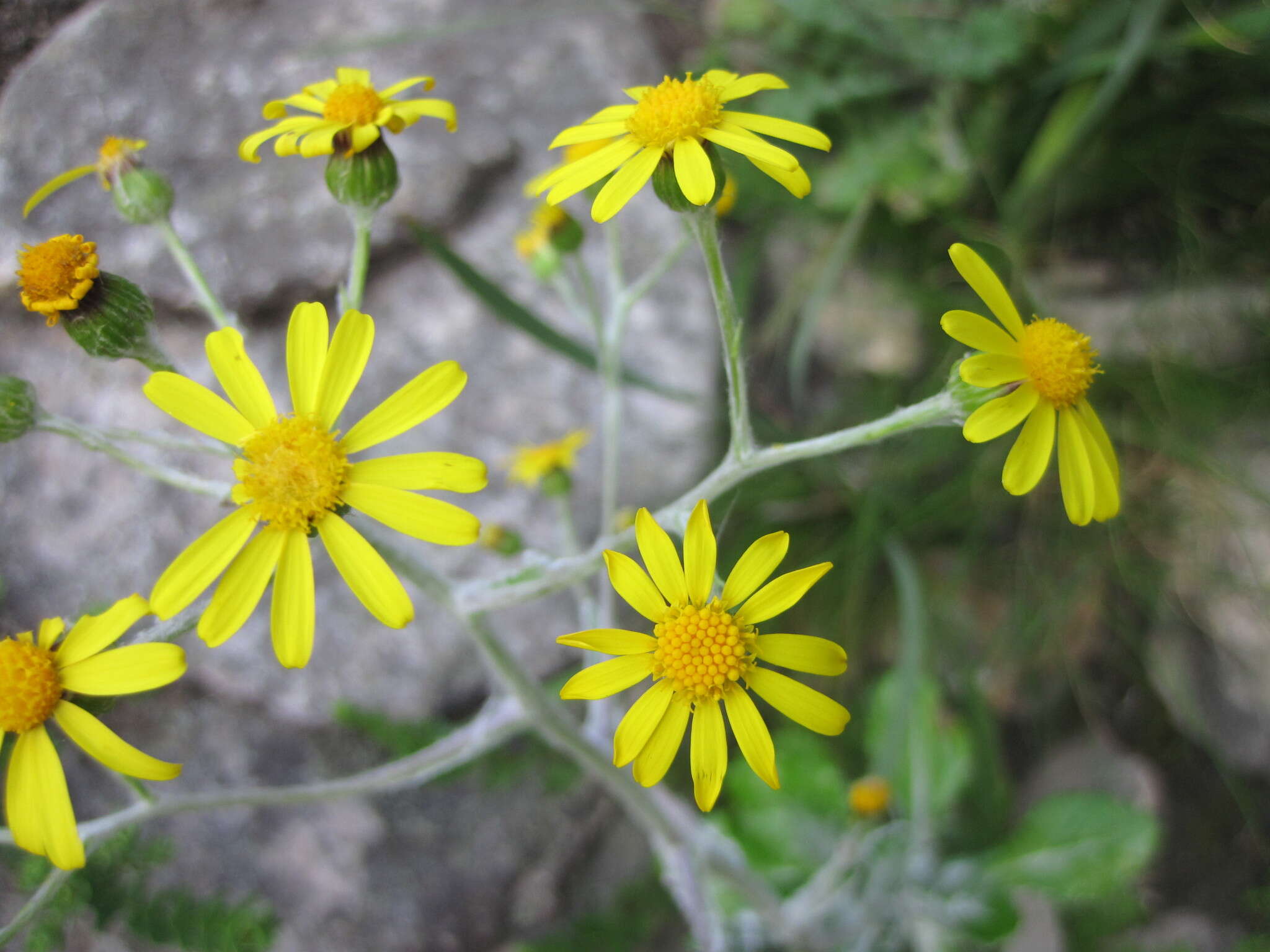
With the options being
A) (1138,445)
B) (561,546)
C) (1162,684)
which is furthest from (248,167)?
(1162,684)

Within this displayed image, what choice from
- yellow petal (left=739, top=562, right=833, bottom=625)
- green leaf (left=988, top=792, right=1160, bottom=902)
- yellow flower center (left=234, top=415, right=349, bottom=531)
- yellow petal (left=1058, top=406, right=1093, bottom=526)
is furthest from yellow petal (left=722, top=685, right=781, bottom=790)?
green leaf (left=988, top=792, right=1160, bottom=902)

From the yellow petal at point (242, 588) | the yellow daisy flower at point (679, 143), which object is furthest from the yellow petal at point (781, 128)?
the yellow petal at point (242, 588)

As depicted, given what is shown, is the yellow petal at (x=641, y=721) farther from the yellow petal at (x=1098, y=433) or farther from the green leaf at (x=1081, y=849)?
the green leaf at (x=1081, y=849)

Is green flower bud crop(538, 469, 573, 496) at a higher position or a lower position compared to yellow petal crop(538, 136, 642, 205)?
higher

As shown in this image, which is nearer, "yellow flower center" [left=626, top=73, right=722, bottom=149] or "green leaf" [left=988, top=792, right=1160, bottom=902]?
"yellow flower center" [left=626, top=73, right=722, bottom=149]

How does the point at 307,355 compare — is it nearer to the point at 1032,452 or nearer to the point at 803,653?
the point at 803,653

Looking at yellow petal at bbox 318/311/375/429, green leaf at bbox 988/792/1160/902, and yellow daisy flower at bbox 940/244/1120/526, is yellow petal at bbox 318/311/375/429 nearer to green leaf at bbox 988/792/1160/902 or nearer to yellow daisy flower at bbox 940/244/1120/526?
yellow daisy flower at bbox 940/244/1120/526
